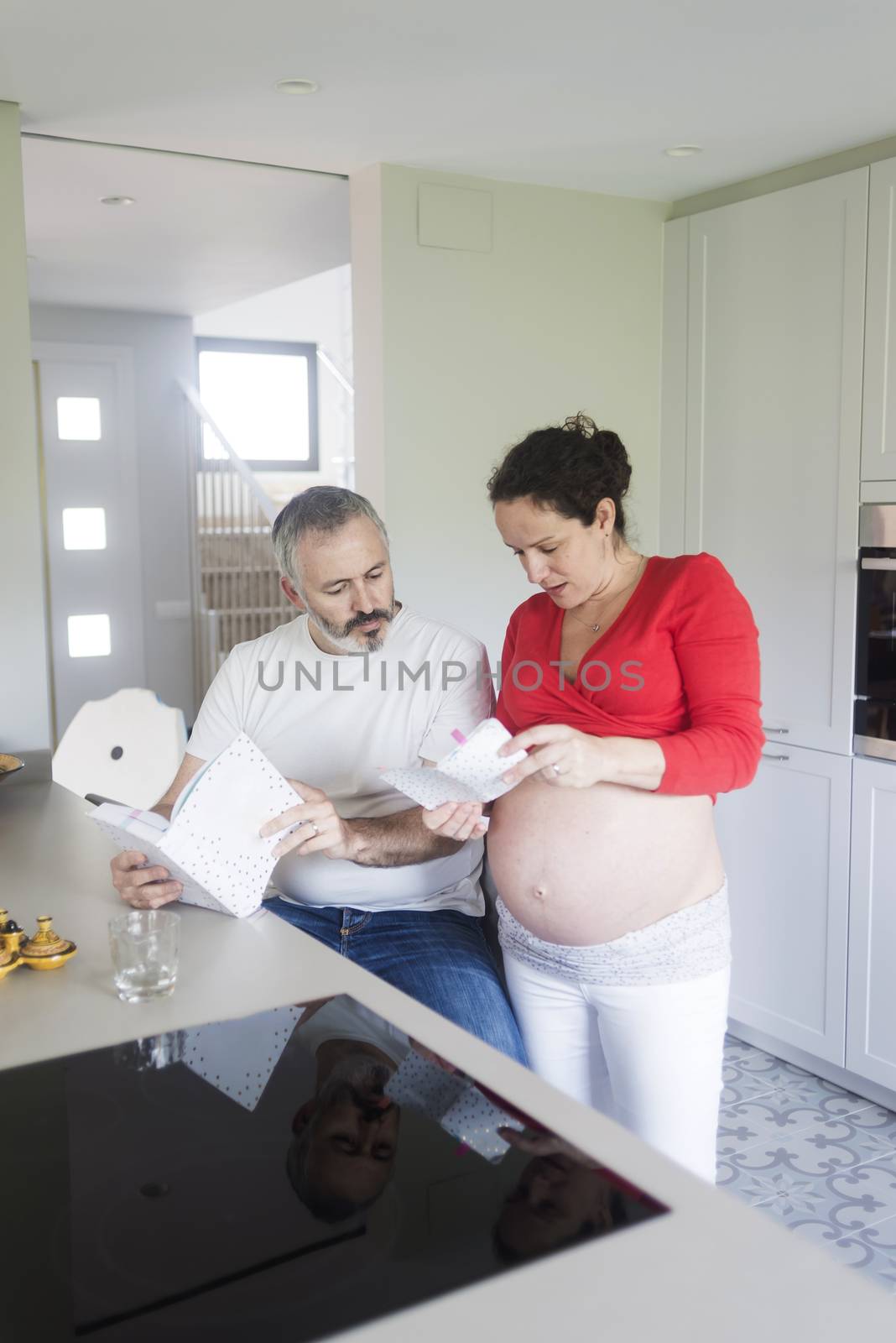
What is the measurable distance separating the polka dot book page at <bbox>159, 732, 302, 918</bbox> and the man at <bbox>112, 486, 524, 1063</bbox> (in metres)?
0.31

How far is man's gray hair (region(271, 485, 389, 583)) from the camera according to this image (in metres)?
2.03

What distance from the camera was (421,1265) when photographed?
0.84m

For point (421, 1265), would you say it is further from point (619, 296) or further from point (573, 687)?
point (619, 296)

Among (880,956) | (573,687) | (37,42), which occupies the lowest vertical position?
(880,956)

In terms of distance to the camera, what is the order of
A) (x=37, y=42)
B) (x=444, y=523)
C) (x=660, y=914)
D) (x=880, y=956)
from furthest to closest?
1. (x=444, y=523)
2. (x=880, y=956)
3. (x=37, y=42)
4. (x=660, y=914)

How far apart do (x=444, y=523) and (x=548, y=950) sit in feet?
5.45

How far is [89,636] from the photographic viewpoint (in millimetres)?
6438

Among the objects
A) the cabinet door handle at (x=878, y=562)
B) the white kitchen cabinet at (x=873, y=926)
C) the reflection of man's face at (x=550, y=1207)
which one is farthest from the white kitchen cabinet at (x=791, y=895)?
the reflection of man's face at (x=550, y=1207)

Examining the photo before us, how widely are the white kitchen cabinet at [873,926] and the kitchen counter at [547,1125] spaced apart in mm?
1848

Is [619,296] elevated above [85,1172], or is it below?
above

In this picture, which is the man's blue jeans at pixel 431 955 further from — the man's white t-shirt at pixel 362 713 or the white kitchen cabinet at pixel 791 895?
the white kitchen cabinet at pixel 791 895

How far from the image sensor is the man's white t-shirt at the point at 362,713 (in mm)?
2115

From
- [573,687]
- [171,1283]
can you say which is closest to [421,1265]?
[171,1283]

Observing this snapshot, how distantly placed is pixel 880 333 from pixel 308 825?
79.7 inches
